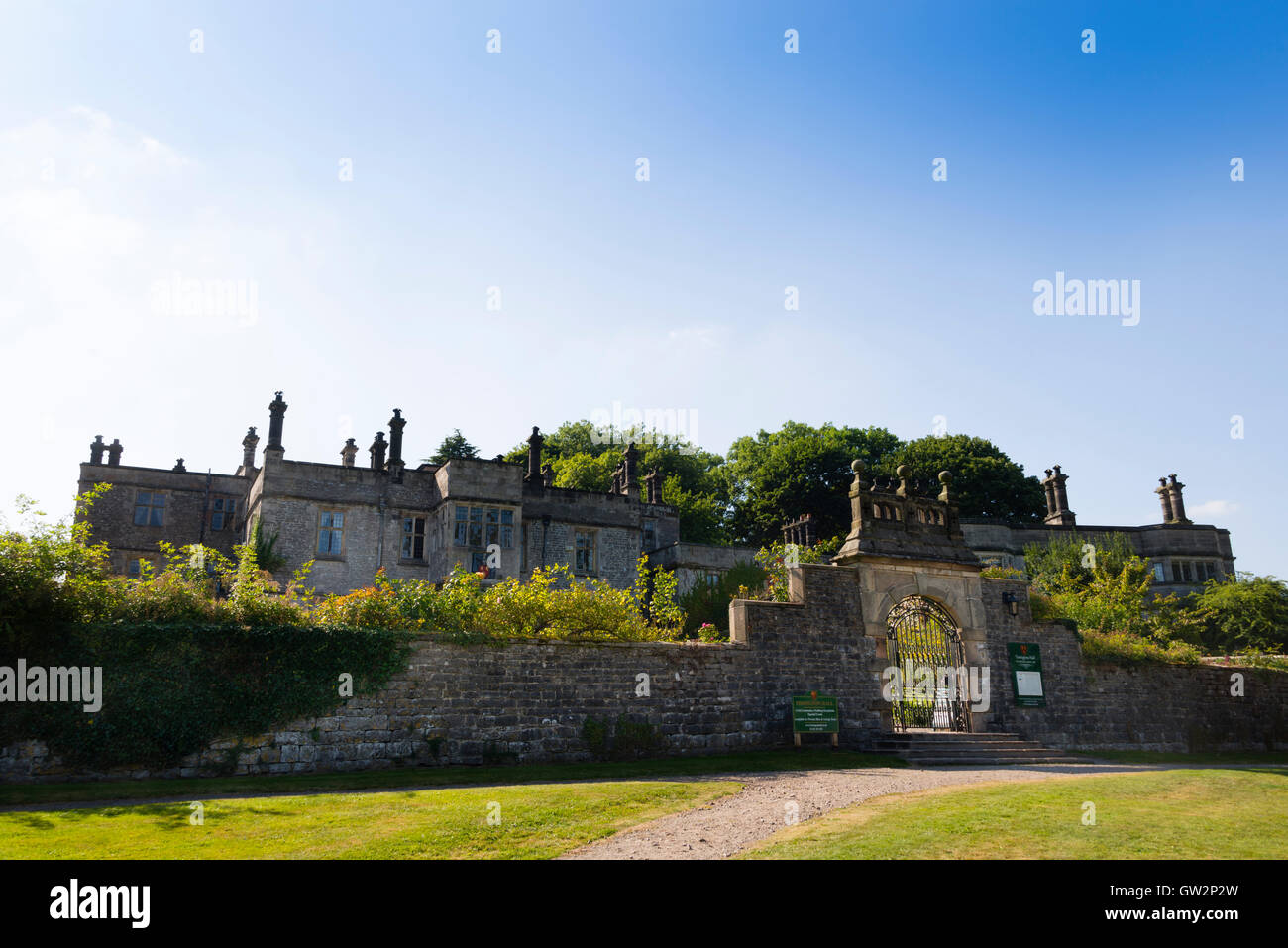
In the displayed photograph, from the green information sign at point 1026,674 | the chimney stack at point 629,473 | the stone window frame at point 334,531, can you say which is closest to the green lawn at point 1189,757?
the green information sign at point 1026,674

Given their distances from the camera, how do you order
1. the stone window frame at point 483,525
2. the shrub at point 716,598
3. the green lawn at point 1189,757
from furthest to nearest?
1. the stone window frame at point 483,525
2. the shrub at point 716,598
3. the green lawn at point 1189,757

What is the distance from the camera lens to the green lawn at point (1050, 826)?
7.02 m

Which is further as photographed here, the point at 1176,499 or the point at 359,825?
the point at 1176,499

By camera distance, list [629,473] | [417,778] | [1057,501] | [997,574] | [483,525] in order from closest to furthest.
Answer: [417,778] → [997,574] → [483,525] → [629,473] → [1057,501]

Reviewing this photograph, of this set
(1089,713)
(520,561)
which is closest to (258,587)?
(520,561)

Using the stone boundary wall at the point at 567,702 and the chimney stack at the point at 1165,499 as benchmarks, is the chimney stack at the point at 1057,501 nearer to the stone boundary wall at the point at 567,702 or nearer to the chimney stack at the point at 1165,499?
the chimney stack at the point at 1165,499

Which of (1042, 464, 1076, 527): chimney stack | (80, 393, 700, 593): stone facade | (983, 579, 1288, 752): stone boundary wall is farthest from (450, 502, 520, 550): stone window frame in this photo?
(1042, 464, 1076, 527): chimney stack

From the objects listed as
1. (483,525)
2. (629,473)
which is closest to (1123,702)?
(483,525)

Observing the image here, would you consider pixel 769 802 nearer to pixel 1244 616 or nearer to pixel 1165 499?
pixel 1244 616

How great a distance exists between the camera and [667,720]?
49.8 feet

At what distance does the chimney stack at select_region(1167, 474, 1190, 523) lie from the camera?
4128cm

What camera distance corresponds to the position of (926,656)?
18.5 metres

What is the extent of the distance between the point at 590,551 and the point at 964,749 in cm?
1764

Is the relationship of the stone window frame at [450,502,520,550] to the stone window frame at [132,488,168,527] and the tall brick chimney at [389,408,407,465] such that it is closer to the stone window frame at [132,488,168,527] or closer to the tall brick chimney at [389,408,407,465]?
the tall brick chimney at [389,408,407,465]
